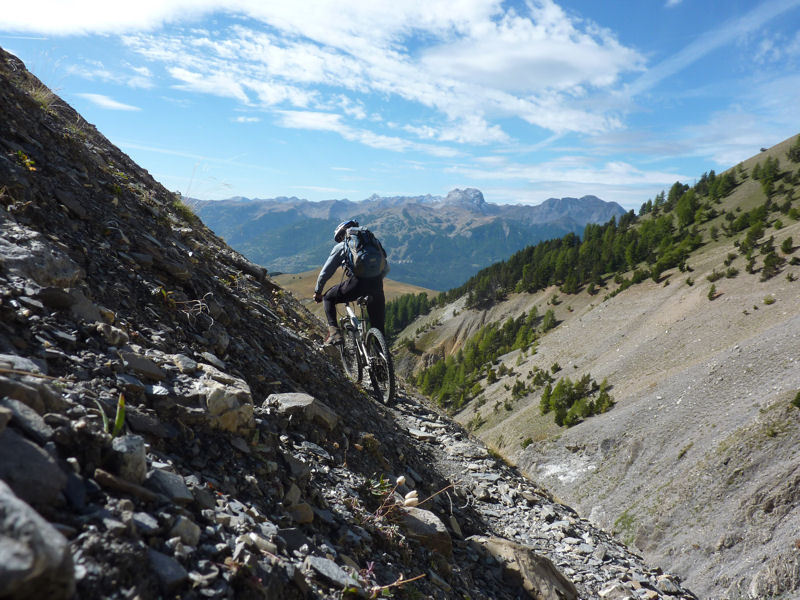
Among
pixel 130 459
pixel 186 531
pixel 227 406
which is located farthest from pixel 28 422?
pixel 227 406

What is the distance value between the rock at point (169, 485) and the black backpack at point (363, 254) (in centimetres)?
620

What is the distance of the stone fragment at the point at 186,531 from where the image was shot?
249 cm

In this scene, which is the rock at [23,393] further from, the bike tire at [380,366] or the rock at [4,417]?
the bike tire at [380,366]

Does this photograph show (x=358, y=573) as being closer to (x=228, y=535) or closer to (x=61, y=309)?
(x=228, y=535)

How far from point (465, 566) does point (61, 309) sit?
16.9 ft

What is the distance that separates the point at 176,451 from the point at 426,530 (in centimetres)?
301

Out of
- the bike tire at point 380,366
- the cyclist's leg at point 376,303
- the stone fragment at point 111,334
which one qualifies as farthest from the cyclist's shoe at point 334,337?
the stone fragment at point 111,334

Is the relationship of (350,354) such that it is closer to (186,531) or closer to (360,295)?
(360,295)

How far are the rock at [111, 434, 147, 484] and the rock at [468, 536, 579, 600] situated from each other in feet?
16.2

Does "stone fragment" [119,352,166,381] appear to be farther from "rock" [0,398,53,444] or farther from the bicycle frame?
the bicycle frame

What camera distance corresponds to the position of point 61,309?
3807 mm

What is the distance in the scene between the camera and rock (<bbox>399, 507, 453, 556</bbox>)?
4.94 meters

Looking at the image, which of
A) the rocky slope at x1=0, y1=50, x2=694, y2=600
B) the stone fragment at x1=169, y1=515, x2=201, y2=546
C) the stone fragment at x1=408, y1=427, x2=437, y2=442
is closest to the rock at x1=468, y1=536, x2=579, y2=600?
the rocky slope at x1=0, y1=50, x2=694, y2=600

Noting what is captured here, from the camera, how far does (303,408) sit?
5609 millimetres
